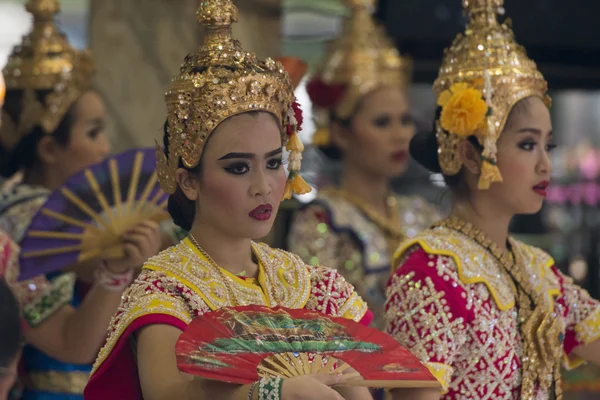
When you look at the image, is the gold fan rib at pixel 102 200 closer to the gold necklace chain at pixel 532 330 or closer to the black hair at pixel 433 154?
the black hair at pixel 433 154

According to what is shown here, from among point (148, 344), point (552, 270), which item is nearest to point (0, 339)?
point (148, 344)

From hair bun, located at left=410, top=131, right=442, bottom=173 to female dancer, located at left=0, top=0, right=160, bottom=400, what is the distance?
45.0 inches

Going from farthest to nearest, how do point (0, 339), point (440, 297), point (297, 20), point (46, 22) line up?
point (297, 20), point (46, 22), point (440, 297), point (0, 339)

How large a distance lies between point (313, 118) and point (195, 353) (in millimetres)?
3184

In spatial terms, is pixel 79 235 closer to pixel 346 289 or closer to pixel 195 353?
pixel 346 289

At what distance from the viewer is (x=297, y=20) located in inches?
295

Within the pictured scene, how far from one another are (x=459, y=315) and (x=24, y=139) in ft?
6.26

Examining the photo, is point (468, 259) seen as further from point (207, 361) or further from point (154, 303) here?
point (207, 361)

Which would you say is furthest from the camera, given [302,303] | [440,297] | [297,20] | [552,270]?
[297,20]

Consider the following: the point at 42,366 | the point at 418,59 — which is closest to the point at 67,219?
the point at 42,366

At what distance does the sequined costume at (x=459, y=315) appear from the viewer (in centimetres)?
325

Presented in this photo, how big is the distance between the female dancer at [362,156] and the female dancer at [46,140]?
0.99 meters

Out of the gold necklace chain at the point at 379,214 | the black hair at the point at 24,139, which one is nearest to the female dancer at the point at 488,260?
the black hair at the point at 24,139

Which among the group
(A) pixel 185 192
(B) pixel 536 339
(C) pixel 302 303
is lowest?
(B) pixel 536 339
